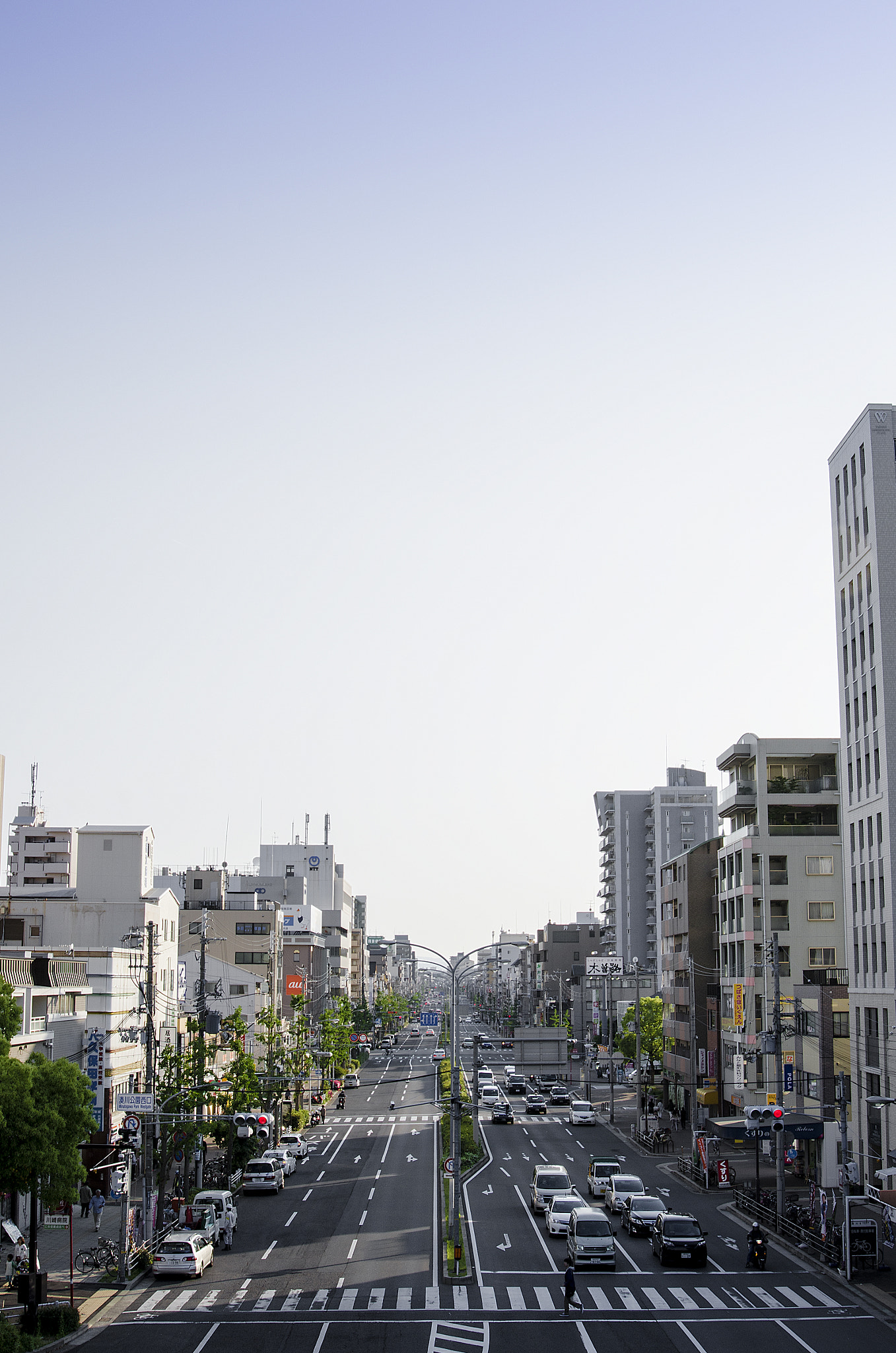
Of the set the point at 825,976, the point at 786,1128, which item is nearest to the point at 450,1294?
the point at 786,1128

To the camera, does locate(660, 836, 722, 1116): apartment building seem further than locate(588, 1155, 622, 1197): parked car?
Yes

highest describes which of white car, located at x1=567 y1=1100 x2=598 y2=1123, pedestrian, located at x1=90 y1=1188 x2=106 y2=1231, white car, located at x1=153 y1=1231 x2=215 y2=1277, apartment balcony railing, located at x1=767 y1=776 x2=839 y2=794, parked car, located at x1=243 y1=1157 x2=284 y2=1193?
apartment balcony railing, located at x1=767 y1=776 x2=839 y2=794

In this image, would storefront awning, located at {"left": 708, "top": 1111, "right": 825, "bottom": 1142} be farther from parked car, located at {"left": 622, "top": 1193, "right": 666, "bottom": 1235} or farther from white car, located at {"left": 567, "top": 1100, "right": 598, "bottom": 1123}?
white car, located at {"left": 567, "top": 1100, "right": 598, "bottom": 1123}

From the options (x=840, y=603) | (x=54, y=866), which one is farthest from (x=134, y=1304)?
(x=54, y=866)

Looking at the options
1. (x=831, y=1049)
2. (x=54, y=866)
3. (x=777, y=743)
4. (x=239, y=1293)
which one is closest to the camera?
(x=239, y=1293)

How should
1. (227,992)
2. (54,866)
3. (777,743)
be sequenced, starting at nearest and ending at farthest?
(777,743)
(227,992)
(54,866)

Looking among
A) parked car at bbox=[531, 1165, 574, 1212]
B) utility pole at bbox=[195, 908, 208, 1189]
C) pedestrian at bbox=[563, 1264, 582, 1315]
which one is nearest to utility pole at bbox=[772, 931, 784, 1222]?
parked car at bbox=[531, 1165, 574, 1212]

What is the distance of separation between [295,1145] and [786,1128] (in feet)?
105

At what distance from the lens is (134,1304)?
40438 mm

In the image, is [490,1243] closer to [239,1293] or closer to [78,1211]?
[239,1293]

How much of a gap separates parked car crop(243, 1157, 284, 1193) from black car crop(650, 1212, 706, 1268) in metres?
23.6

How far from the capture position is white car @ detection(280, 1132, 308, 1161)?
7669cm

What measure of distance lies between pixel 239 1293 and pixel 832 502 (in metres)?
50.3

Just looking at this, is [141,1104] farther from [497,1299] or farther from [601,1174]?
[601,1174]
